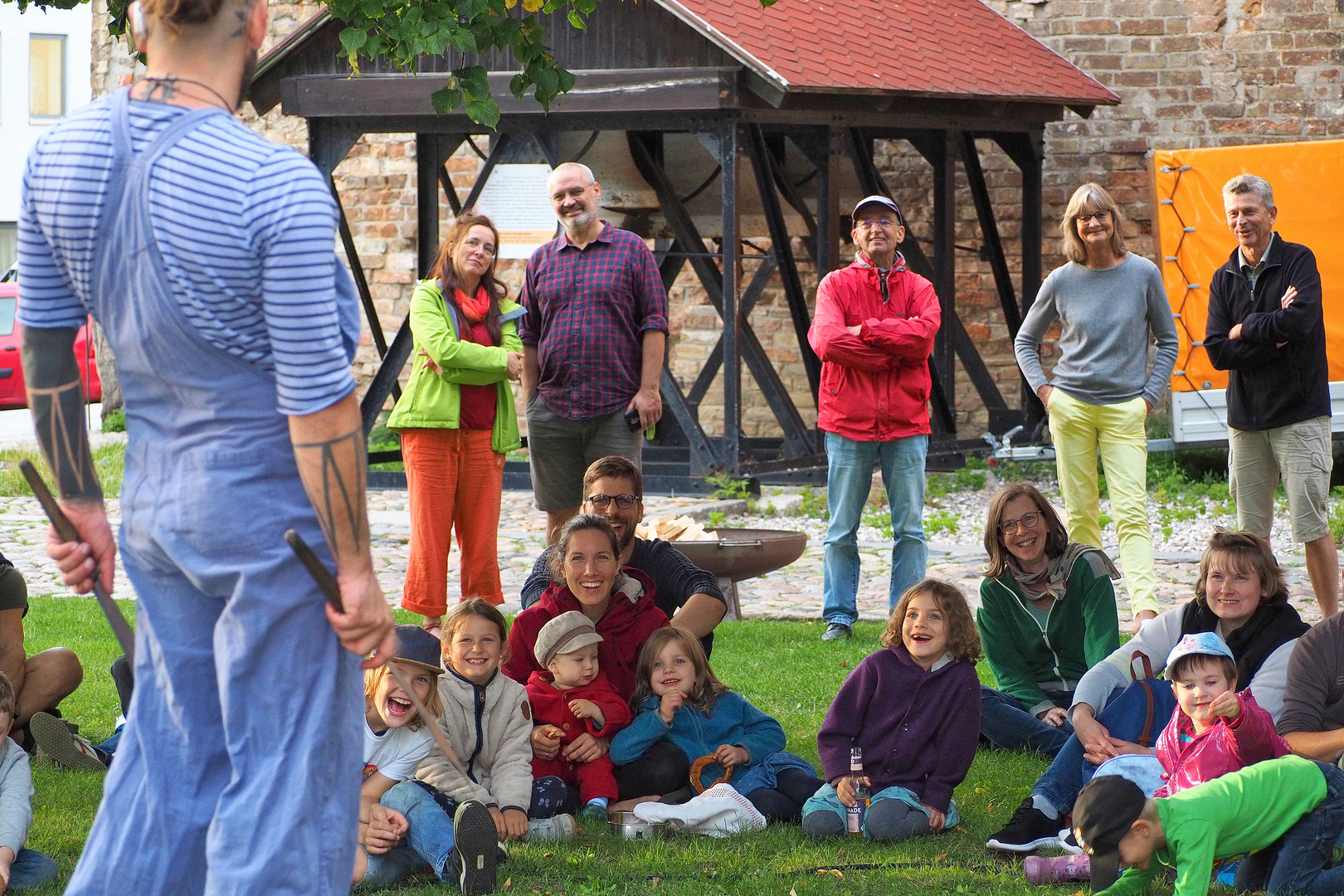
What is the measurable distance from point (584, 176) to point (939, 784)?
3.39m

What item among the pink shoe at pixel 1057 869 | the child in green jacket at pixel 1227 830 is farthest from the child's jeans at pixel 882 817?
the child in green jacket at pixel 1227 830

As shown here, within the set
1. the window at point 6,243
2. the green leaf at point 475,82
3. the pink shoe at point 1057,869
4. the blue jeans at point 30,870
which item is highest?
the window at point 6,243

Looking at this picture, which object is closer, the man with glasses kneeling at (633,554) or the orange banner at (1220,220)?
the man with glasses kneeling at (633,554)

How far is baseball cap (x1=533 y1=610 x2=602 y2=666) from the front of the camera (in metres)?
4.93

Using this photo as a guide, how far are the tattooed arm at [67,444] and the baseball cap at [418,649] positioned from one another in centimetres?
152

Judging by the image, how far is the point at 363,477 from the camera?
2662 mm

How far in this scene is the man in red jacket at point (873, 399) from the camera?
7.14m

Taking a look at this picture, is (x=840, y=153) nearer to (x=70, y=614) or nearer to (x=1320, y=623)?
(x=70, y=614)

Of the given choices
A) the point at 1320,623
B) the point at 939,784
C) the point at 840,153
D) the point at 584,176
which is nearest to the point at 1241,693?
the point at 1320,623

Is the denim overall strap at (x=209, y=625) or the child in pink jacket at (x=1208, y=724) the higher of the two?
the denim overall strap at (x=209, y=625)

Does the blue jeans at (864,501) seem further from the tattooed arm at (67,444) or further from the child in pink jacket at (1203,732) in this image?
the tattooed arm at (67,444)

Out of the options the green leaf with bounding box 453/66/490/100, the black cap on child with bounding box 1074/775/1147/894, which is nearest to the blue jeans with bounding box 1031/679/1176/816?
the black cap on child with bounding box 1074/775/1147/894

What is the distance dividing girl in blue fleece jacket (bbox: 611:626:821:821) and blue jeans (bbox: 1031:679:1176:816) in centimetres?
74

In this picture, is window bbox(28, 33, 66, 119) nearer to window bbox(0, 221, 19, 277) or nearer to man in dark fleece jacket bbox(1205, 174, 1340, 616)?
window bbox(0, 221, 19, 277)
